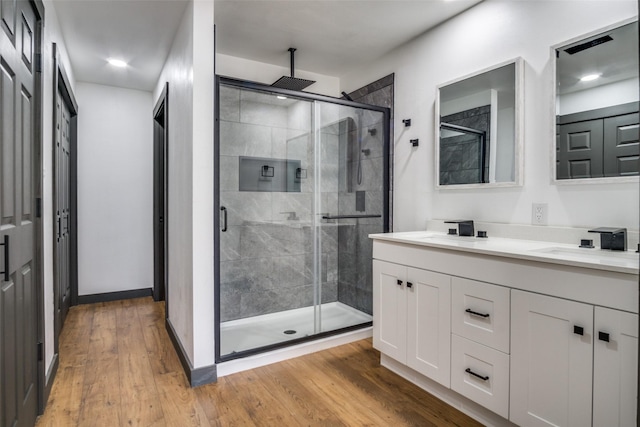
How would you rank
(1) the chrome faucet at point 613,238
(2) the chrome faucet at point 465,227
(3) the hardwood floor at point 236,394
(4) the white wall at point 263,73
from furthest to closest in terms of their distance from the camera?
(4) the white wall at point 263,73 < (2) the chrome faucet at point 465,227 < (3) the hardwood floor at point 236,394 < (1) the chrome faucet at point 613,238

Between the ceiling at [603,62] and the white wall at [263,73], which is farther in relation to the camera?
the white wall at [263,73]

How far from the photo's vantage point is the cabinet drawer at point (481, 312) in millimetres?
1764

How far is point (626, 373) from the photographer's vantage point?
137 centimetres

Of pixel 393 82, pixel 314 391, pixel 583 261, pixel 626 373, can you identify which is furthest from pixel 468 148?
pixel 314 391

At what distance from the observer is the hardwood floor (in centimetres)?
196

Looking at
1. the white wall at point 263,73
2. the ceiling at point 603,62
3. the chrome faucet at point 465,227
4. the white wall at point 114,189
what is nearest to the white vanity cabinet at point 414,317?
the chrome faucet at point 465,227

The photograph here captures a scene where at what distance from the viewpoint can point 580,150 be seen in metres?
1.94

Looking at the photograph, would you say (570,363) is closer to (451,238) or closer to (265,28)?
(451,238)

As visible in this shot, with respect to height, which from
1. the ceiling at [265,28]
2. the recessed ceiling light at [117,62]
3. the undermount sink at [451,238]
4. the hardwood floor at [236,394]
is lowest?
the hardwood floor at [236,394]

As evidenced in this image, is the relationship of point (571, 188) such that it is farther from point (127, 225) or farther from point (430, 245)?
point (127, 225)

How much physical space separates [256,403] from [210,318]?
602 millimetres

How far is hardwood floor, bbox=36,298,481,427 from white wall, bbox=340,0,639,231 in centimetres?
121

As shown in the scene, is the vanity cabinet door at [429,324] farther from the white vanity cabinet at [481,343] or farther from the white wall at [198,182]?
the white wall at [198,182]

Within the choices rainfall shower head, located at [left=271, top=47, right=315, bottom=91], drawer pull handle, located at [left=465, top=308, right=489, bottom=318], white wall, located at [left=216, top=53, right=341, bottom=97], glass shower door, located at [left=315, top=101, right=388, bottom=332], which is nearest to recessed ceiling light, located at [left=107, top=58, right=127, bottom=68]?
white wall, located at [left=216, top=53, right=341, bottom=97]
